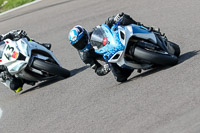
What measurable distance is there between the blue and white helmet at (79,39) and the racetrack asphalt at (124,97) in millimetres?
857

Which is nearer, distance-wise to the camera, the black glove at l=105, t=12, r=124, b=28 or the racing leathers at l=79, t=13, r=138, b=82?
the black glove at l=105, t=12, r=124, b=28

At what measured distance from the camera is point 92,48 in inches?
335

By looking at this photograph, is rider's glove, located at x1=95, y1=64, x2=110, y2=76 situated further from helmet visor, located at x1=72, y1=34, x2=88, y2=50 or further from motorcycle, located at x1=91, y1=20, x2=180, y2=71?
helmet visor, located at x1=72, y1=34, x2=88, y2=50

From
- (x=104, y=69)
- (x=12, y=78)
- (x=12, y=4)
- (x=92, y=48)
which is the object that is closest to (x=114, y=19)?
(x=92, y=48)

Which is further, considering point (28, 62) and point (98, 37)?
point (28, 62)

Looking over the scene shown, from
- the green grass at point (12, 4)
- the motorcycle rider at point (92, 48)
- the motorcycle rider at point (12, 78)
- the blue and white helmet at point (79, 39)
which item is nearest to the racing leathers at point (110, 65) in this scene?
the motorcycle rider at point (92, 48)

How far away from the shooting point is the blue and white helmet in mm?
8336

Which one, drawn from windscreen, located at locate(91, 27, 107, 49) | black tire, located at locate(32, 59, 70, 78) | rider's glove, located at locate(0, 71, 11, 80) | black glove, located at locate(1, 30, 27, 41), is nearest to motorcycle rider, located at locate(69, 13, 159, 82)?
windscreen, located at locate(91, 27, 107, 49)

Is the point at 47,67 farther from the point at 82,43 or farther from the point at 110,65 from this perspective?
the point at 110,65

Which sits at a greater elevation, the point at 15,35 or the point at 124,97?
the point at 15,35

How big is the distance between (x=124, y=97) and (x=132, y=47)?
85cm

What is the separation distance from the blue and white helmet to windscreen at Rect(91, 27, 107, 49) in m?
0.12

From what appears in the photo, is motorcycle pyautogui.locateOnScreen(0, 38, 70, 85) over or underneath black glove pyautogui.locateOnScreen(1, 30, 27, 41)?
underneath

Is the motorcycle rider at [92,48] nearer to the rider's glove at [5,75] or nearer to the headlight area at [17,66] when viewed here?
the headlight area at [17,66]
